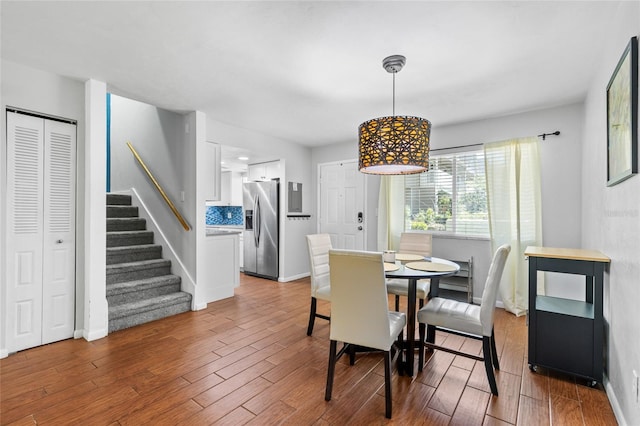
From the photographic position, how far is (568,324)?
214 cm

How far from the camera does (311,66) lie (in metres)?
2.51

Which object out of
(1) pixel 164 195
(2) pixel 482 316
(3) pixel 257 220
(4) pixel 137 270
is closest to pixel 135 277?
(4) pixel 137 270

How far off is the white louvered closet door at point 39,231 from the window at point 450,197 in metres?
4.05

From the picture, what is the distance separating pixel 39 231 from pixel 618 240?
4384 mm

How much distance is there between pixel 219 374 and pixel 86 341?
1.53 metres

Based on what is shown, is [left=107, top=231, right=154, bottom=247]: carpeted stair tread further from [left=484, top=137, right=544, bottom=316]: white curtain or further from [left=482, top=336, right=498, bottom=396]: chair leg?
[left=484, top=137, right=544, bottom=316]: white curtain

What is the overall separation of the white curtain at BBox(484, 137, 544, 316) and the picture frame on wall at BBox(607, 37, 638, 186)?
151cm

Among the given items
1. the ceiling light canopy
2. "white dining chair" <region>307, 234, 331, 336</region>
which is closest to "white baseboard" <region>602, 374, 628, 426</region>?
the ceiling light canopy

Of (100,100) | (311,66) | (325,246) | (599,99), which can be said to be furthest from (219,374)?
(599,99)

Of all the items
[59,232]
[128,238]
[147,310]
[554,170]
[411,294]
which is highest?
[554,170]

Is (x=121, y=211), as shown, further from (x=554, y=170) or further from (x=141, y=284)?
(x=554, y=170)

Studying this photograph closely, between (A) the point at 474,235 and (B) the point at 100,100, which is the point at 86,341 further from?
(A) the point at 474,235

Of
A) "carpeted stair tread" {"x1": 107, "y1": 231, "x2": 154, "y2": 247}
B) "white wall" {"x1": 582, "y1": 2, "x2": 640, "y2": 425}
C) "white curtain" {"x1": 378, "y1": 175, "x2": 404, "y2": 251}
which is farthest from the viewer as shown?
"white curtain" {"x1": 378, "y1": 175, "x2": 404, "y2": 251}

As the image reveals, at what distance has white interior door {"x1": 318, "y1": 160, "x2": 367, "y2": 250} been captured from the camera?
16.8ft
